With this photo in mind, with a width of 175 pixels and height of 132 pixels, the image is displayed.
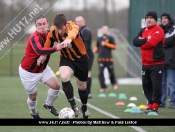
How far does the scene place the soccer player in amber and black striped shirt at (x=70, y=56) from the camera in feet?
30.9

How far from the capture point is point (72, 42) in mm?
9703

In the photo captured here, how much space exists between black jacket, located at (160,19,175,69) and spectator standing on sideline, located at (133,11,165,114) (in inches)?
61.5

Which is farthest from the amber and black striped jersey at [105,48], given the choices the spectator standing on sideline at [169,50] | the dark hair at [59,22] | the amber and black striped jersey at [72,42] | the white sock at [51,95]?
the dark hair at [59,22]

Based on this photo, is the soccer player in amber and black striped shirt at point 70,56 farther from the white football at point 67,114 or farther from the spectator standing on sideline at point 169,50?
the spectator standing on sideline at point 169,50

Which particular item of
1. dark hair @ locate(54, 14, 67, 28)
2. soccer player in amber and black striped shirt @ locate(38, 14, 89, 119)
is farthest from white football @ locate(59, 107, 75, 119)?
dark hair @ locate(54, 14, 67, 28)

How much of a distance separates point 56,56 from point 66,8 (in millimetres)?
4178

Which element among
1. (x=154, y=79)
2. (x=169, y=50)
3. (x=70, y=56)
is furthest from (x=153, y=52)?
(x=70, y=56)

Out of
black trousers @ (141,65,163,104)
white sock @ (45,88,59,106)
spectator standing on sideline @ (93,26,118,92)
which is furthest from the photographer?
spectator standing on sideline @ (93,26,118,92)

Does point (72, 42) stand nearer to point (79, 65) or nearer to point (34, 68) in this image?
point (79, 65)

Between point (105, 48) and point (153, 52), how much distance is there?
8194 mm

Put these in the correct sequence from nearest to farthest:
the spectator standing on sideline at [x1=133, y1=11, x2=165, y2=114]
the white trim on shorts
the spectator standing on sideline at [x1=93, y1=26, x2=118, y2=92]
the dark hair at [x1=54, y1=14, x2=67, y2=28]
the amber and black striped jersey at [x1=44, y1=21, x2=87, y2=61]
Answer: the dark hair at [x1=54, y1=14, x2=67, y2=28] → the amber and black striped jersey at [x1=44, y1=21, x2=87, y2=61] → the white trim on shorts → the spectator standing on sideline at [x1=133, y1=11, x2=165, y2=114] → the spectator standing on sideline at [x1=93, y1=26, x2=118, y2=92]

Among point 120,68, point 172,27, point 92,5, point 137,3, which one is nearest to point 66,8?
point 92,5

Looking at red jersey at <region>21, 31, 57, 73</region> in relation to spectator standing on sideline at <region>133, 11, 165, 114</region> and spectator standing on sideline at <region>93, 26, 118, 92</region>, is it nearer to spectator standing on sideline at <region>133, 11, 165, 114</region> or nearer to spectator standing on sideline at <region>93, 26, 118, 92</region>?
spectator standing on sideline at <region>133, 11, 165, 114</region>

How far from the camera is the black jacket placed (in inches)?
501
